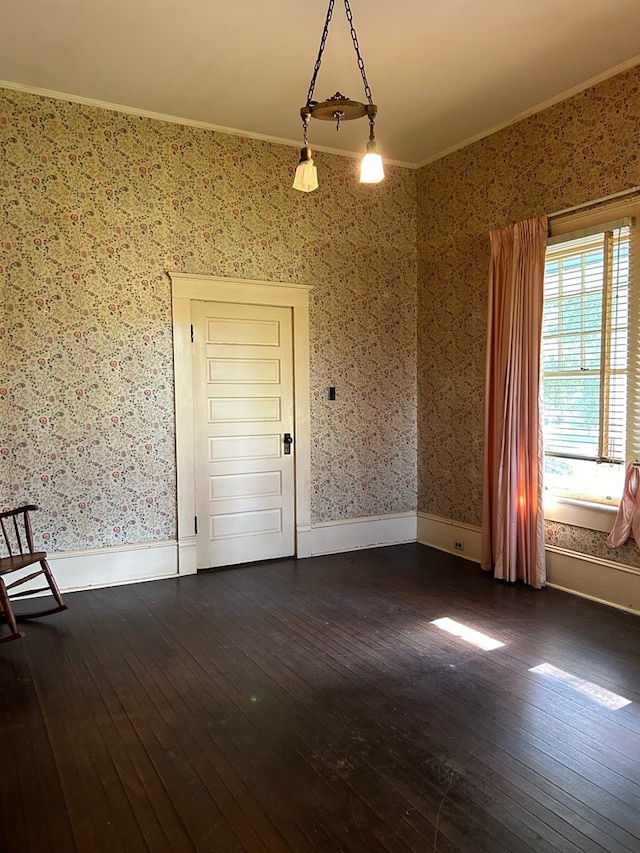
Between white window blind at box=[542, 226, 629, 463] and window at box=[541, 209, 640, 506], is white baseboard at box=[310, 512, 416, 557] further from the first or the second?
white window blind at box=[542, 226, 629, 463]

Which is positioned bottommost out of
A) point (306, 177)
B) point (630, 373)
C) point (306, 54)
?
point (630, 373)

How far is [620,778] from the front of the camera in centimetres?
212

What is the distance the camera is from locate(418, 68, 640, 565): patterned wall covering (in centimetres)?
375

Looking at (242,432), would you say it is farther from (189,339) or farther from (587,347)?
(587,347)

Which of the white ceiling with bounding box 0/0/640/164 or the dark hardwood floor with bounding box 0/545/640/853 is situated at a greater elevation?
the white ceiling with bounding box 0/0/640/164

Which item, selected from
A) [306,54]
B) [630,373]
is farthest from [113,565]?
[630,373]

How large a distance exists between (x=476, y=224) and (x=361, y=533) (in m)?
2.80

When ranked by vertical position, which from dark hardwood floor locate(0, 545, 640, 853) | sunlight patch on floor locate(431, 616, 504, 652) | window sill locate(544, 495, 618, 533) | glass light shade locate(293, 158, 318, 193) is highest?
glass light shade locate(293, 158, 318, 193)

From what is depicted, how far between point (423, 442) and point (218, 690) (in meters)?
3.25

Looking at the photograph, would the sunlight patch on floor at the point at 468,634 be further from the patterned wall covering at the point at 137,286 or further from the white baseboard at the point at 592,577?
the patterned wall covering at the point at 137,286

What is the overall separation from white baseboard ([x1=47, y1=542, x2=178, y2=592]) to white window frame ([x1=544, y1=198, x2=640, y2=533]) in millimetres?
2843

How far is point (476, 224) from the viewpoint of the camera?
4773 mm

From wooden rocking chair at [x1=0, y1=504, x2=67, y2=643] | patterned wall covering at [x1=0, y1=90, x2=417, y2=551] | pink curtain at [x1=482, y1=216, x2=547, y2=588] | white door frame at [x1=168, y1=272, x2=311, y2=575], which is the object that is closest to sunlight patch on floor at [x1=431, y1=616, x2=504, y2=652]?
pink curtain at [x1=482, y1=216, x2=547, y2=588]

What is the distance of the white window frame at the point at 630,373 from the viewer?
11.9ft
